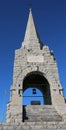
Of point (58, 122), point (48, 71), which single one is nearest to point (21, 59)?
point (48, 71)

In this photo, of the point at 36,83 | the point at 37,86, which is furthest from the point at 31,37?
the point at 37,86

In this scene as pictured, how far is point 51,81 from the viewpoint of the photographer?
17.8 metres

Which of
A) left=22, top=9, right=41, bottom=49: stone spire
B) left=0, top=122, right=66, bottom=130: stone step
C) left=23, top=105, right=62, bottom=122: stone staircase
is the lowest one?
left=0, top=122, right=66, bottom=130: stone step

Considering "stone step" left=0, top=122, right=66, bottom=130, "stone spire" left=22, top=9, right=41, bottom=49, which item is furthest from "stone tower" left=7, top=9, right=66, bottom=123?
"stone step" left=0, top=122, right=66, bottom=130

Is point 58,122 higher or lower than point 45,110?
lower

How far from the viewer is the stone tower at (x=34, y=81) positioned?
1562 cm

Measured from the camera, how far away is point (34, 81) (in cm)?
2144

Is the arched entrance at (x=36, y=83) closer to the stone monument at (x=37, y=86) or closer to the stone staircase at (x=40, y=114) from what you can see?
the stone monument at (x=37, y=86)

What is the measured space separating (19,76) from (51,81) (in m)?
2.84

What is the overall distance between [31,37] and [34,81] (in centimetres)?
468

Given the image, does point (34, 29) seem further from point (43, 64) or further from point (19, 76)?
point (19, 76)

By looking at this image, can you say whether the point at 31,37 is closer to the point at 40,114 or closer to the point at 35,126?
the point at 40,114

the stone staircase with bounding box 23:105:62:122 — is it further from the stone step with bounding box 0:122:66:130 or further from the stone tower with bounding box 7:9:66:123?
the stone step with bounding box 0:122:66:130

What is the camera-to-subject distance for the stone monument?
14.9 meters
